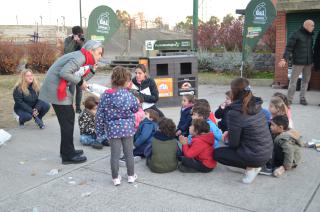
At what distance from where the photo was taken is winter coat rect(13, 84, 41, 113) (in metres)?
6.63

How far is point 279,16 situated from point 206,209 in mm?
9003

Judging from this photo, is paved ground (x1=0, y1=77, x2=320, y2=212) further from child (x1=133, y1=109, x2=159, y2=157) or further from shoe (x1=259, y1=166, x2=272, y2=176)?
child (x1=133, y1=109, x2=159, y2=157)

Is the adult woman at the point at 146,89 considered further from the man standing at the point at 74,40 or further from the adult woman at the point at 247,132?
the adult woman at the point at 247,132

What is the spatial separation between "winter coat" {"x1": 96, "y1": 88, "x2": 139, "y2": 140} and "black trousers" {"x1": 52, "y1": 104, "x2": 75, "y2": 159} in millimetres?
808

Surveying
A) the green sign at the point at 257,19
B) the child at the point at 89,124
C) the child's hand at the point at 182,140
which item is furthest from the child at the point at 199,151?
the green sign at the point at 257,19

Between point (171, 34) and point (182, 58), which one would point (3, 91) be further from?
point (171, 34)

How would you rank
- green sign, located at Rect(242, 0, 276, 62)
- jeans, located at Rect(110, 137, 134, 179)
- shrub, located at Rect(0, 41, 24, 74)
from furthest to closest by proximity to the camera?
shrub, located at Rect(0, 41, 24, 74), green sign, located at Rect(242, 0, 276, 62), jeans, located at Rect(110, 137, 134, 179)

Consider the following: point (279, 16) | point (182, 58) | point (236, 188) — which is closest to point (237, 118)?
point (236, 188)

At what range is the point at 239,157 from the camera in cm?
412

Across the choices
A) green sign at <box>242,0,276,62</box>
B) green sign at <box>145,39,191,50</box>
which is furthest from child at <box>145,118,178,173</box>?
green sign at <box>242,0,276,62</box>

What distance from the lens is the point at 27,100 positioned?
6.71m

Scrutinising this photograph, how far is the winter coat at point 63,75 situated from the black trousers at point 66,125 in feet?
0.29

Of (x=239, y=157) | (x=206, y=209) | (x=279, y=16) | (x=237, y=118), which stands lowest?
(x=206, y=209)

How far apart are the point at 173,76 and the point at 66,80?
169 inches
